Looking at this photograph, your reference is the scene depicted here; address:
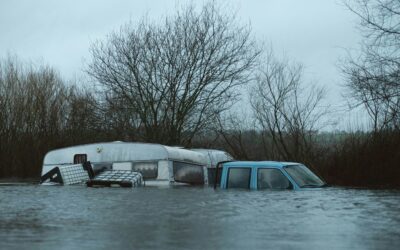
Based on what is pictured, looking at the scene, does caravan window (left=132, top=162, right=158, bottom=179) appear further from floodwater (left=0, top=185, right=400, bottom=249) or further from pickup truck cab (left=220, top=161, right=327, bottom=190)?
pickup truck cab (left=220, top=161, right=327, bottom=190)

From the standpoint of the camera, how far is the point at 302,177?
52.1ft

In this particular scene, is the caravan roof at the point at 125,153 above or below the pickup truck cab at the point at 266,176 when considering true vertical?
above

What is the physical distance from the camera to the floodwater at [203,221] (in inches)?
282

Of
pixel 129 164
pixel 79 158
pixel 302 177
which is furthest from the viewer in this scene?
pixel 79 158

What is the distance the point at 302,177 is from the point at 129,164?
6622 mm

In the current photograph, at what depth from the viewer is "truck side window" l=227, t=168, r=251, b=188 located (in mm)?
15877

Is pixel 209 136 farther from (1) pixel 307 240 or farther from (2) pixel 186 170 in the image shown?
(1) pixel 307 240

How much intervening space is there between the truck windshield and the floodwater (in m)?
0.41

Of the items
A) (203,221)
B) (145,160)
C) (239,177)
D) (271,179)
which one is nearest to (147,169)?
(145,160)

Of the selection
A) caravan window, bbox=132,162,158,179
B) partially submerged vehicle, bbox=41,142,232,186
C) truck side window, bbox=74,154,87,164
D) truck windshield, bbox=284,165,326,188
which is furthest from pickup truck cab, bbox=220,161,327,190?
truck side window, bbox=74,154,87,164

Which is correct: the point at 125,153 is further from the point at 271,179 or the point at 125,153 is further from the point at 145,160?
the point at 271,179

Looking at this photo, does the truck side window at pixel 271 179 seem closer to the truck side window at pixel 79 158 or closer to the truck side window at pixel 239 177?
the truck side window at pixel 239 177

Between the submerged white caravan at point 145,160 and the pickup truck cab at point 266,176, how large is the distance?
3558 mm

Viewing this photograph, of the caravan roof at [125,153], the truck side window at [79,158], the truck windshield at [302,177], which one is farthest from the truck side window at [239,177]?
the truck side window at [79,158]
